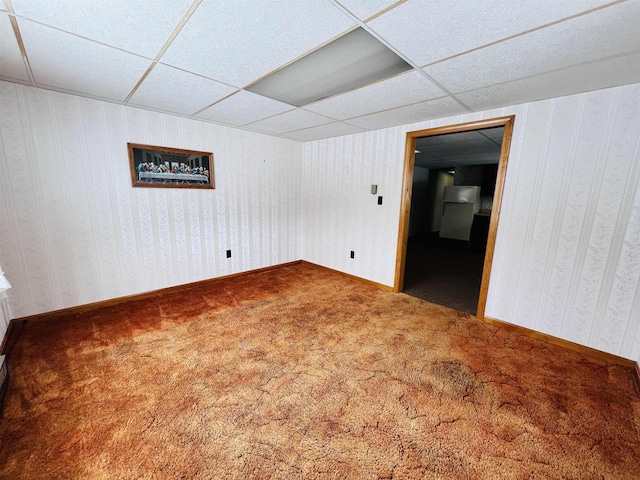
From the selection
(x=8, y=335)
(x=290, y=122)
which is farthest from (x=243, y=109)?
(x=8, y=335)

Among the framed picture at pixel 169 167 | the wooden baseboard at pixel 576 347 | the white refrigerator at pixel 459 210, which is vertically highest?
the framed picture at pixel 169 167

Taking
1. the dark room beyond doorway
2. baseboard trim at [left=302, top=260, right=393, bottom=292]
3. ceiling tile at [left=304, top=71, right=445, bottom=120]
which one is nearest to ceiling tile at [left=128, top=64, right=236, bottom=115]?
ceiling tile at [left=304, top=71, right=445, bottom=120]

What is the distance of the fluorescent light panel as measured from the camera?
5.36ft

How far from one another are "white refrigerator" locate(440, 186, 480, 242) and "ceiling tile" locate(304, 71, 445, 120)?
5.52m

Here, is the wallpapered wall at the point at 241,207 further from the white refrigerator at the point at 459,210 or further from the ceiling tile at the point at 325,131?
the white refrigerator at the point at 459,210

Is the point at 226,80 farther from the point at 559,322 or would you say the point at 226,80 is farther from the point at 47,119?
the point at 559,322

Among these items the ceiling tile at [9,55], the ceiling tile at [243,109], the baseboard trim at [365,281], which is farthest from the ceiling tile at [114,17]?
the baseboard trim at [365,281]

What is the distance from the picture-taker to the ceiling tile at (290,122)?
3.02m

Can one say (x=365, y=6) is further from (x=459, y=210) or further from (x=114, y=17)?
(x=459, y=210)

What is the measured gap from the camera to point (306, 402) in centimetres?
169

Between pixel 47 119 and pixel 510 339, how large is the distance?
504 cm

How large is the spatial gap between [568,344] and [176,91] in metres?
4.37

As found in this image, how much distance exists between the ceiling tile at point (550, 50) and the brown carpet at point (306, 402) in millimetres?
2249

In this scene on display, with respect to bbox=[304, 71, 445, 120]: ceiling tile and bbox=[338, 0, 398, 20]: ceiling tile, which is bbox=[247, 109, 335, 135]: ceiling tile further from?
bbox=[338, 0, 398, 20]: ceiling tile
